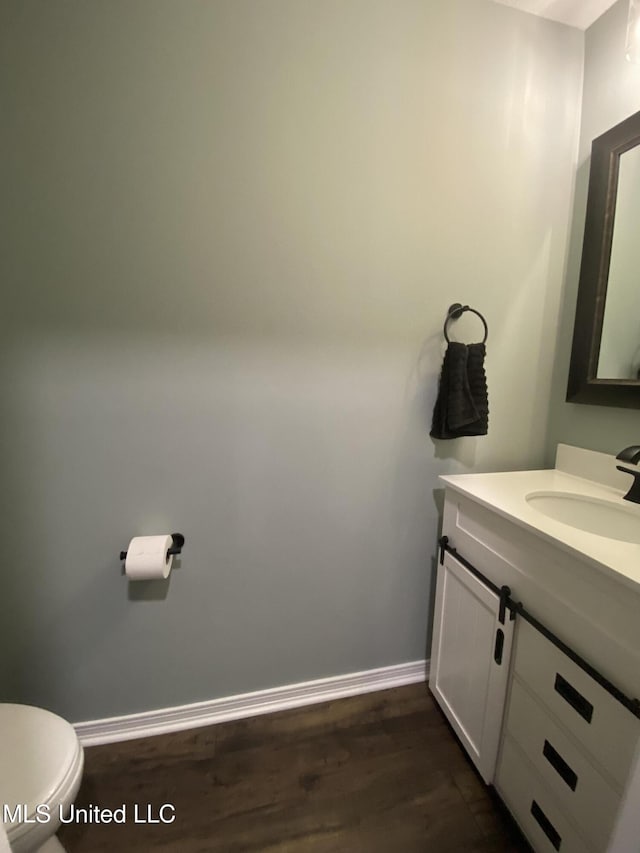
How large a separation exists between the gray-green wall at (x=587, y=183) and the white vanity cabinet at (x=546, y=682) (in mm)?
561

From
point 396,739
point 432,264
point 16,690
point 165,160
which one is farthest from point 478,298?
point 16,690

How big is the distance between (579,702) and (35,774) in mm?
1209

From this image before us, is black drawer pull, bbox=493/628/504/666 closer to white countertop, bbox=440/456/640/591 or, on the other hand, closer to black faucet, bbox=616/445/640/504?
white countertop, bbox=440/456/640/591

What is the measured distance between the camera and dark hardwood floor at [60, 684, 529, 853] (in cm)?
96

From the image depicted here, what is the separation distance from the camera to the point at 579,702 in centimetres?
74

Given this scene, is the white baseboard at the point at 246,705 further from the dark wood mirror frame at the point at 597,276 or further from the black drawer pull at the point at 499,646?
the dark wood mirror frame at the point at 597,276

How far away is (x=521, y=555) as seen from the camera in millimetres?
898

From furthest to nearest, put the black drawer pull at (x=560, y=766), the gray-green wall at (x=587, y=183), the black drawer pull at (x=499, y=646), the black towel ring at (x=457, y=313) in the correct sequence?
the black towel ring at (x=457, y=313) < the gray-green wall at (x=587, y=183) < the black drawer pull at (x=499, y=646) < the black drawer pull at (x=560, y=766)

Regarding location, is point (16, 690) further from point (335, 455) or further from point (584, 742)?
point (584, 742)

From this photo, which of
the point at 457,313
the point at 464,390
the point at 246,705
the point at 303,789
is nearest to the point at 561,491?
the point at 464,390

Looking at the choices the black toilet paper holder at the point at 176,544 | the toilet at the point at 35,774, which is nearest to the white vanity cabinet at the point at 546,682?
the black toilet paper holder at the point at 176,544

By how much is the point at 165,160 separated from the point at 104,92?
8.3 inches

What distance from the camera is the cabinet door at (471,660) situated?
3.20 feet

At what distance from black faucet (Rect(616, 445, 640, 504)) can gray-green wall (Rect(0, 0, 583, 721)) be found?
0.41 metres
